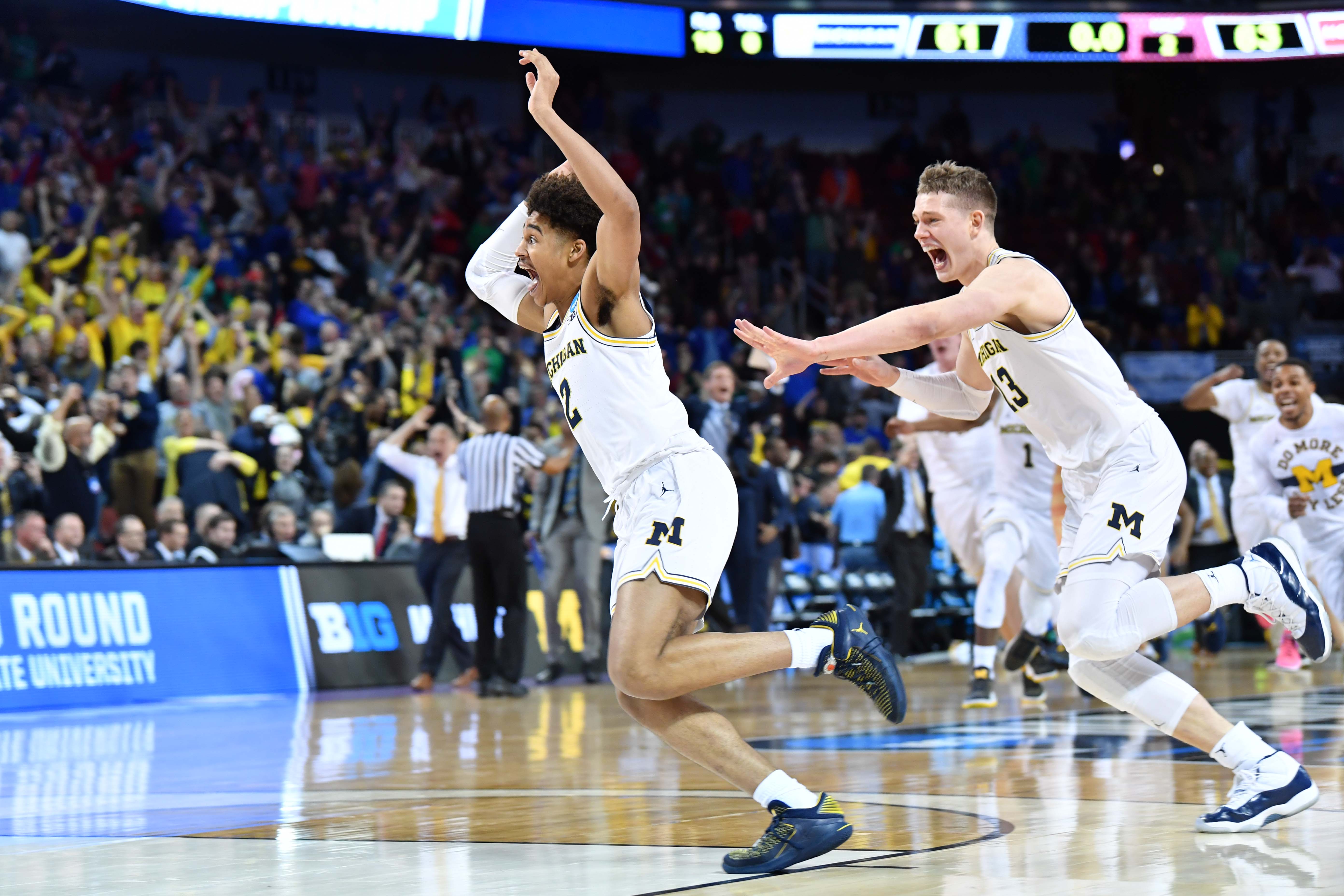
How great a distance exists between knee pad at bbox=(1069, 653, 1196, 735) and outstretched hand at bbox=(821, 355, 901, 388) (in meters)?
1.20

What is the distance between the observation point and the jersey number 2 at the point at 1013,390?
5.44 m

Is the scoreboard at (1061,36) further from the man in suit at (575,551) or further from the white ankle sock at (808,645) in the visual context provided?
the white ankle sock at (808,645)

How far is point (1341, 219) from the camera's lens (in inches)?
1039

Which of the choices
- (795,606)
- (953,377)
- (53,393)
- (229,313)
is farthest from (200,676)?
(953,377)

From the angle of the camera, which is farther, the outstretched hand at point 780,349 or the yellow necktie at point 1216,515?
the yellow necktie at point 1216,515

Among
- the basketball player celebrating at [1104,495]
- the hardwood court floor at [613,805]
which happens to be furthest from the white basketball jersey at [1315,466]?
the basketball player celebrating at [1104,495]

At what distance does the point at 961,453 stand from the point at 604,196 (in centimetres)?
742

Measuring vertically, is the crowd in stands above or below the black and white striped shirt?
above

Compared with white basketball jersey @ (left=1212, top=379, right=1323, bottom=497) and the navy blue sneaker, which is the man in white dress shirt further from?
the navy blue sneaker

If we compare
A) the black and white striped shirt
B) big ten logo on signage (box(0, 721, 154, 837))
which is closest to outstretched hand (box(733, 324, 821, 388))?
big ten logo on signage (box(0, 721, 154, 837))

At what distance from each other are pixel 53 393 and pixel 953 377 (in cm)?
1074

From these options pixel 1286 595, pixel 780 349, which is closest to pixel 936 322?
pixel 780 349

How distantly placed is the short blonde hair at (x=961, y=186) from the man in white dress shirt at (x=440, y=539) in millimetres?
8038

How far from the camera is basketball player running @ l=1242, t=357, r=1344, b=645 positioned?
1057 cm
